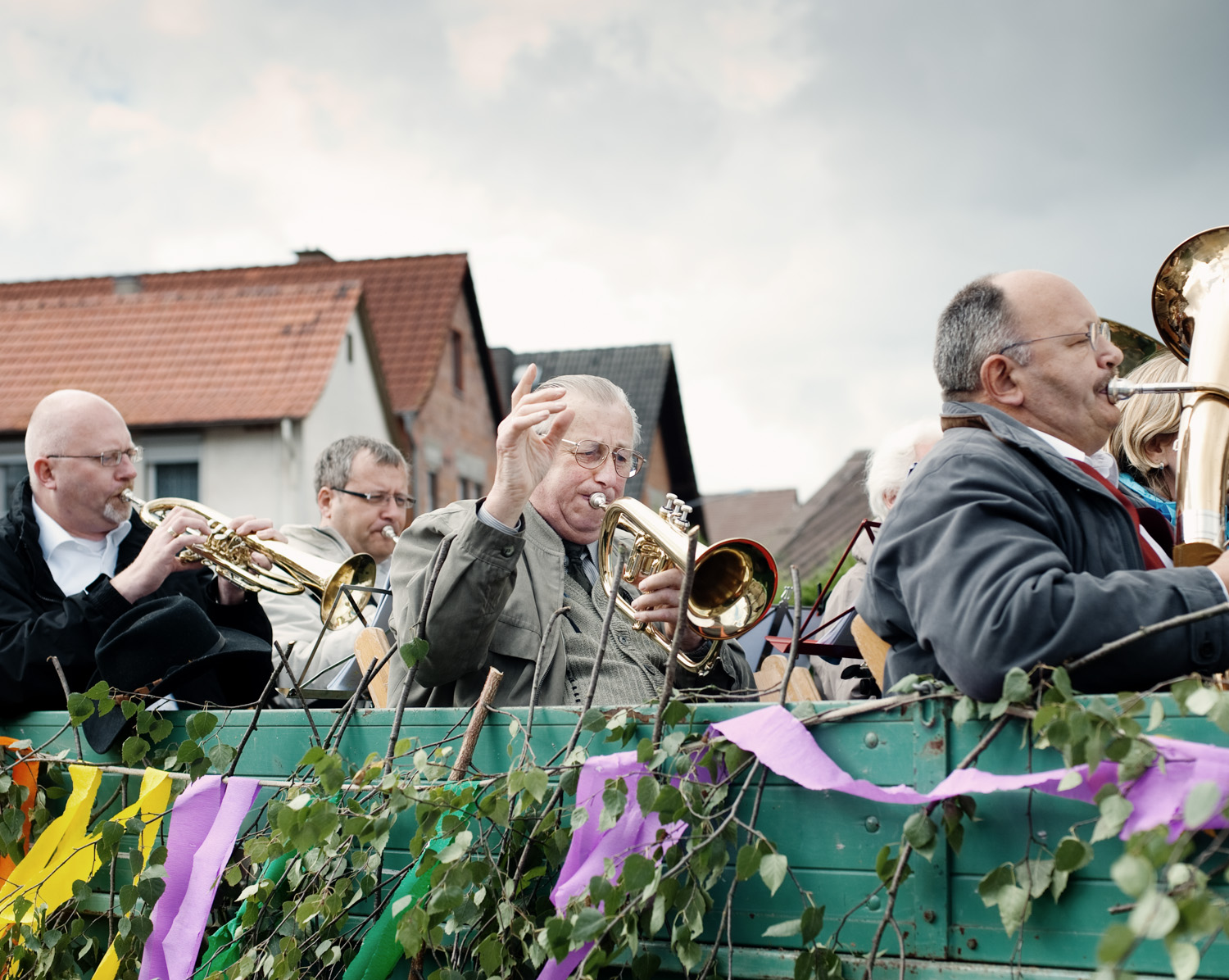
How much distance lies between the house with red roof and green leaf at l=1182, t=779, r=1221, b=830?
14358 mm

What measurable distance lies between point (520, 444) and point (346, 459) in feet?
8.74

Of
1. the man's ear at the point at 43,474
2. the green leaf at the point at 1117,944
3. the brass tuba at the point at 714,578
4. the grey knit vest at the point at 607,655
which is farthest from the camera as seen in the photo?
the man's ear at the point at 43,474

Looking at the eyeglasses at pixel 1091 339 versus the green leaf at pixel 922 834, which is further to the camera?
the eyeglasses at pixel 1091 339

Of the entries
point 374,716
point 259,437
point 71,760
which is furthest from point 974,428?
point 259,437

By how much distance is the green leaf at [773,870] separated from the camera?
1926mm

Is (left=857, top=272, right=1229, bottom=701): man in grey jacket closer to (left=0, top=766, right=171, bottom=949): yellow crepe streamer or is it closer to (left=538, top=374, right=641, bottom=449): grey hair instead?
(left=538, top=374, right=641, bottom=449): grey hair

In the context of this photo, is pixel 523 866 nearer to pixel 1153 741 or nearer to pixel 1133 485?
pixel 1153 741

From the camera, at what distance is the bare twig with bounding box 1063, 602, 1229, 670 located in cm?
176

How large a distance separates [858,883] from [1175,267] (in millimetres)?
1754

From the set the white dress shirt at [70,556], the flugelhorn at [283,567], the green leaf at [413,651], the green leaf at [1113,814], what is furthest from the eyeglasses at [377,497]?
the green leaf at [1113,814]

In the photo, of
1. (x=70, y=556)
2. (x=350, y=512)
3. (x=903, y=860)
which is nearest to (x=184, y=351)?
(x=350, y=512)

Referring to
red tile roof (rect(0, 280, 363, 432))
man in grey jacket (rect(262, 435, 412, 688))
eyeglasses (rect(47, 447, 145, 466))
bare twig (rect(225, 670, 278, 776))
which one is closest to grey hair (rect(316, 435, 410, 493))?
man in grey jacket (rect(262, 435, 412, 688))

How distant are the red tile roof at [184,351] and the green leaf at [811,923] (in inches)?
595

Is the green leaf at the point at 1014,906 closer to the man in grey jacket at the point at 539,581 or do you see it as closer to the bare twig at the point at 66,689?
the man in grey jacket at the point at 539,581
